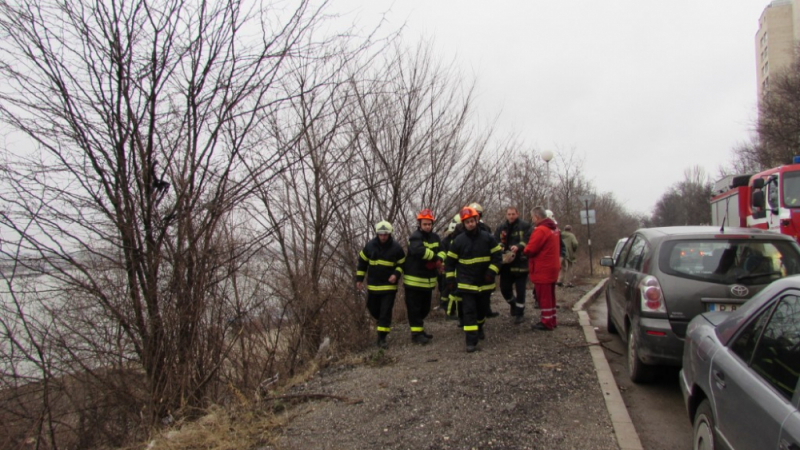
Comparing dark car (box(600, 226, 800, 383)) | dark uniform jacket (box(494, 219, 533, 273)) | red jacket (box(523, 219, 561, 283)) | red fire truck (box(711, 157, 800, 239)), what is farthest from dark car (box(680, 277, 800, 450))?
red fire truck (box(711, 157, 800, 239))

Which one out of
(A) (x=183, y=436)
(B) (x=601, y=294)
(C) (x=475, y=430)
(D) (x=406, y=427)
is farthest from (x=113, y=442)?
(B) (x=601, y=294)

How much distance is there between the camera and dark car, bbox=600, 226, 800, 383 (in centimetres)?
489

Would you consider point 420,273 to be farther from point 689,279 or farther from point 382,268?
point 689,279

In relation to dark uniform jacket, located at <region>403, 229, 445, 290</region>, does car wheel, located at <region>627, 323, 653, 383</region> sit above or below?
below

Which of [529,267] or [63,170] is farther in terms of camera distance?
[529,267]

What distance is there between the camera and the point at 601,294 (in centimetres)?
1326

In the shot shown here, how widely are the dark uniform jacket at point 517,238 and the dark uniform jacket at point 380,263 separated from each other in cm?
163

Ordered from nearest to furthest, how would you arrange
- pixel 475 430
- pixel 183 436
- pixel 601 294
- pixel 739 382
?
pixel 739 382
pixel 475 430
pixel 183 436
pixel 601 294

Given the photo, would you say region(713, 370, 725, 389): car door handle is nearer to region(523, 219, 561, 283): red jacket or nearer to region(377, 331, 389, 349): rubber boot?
region(523, 219, 561, 283): red jacket

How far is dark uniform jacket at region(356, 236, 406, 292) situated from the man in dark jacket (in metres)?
1.64

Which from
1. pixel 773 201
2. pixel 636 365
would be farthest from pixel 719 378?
pixel 773 201

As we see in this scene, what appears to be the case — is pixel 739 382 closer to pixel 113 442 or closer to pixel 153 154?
pixel 153 154

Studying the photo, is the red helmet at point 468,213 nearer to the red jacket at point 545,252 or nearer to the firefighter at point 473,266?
the firefighter at point 473,266

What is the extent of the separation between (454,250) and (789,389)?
4.71 metres
